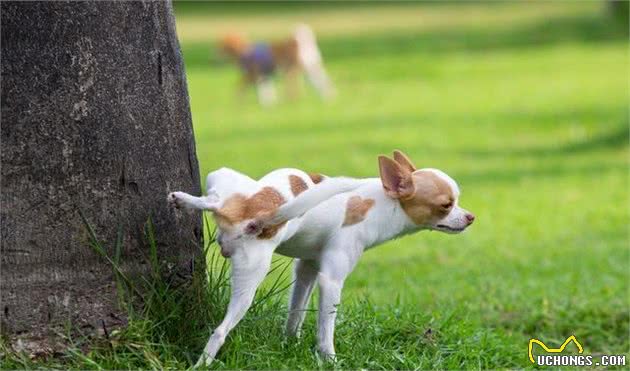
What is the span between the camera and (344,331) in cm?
557

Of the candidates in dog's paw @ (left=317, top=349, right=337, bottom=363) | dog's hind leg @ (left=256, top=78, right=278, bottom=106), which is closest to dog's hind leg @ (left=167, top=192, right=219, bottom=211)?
dog's paw @ (left=317, top=349, right=337, bottom=363)

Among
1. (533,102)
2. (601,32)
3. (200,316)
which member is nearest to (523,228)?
(200,316)

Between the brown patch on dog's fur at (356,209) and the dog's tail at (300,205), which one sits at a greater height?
the dog's tail at (300,205)

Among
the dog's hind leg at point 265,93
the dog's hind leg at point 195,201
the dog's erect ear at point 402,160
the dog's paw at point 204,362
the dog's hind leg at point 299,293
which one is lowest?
the dog's paw at point 204,362

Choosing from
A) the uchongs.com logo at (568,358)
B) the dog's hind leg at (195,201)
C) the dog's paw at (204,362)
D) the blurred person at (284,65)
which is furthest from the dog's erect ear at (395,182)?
the blurred person at (284,65)

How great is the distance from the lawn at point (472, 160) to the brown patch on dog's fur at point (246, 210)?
510 millimetres

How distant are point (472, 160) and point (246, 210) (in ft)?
32.8

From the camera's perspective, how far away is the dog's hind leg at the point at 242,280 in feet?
15.7

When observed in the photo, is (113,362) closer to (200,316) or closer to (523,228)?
(200,316)

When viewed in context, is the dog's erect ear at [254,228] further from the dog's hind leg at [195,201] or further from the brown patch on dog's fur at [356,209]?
the brown patch on dog's fur at [356,209]

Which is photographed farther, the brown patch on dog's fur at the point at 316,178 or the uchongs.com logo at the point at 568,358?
the uchongs.com logo at the point at 568,358

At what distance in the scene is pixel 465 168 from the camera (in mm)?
14031

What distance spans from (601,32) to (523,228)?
19835 mm

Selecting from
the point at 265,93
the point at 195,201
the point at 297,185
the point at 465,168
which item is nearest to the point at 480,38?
the point at 265,93
